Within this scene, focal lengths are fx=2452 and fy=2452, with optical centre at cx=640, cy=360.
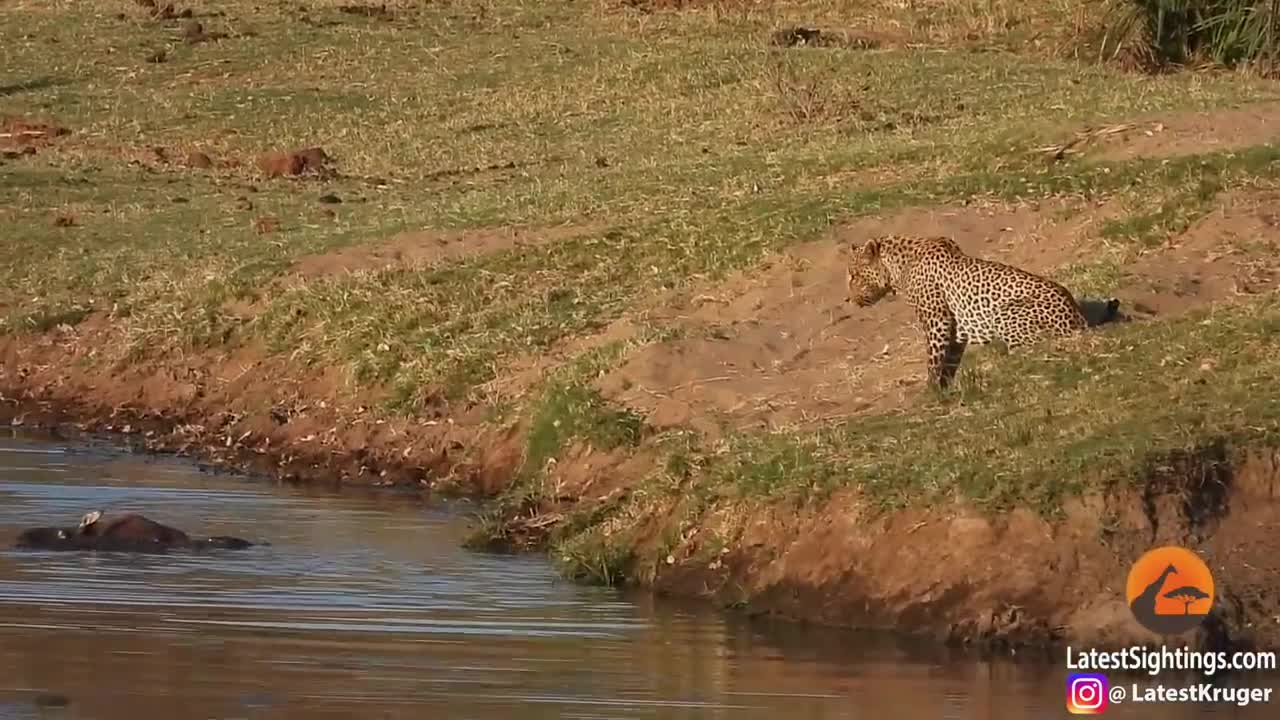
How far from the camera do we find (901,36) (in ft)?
90.4

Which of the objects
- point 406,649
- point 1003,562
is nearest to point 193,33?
point 406,649

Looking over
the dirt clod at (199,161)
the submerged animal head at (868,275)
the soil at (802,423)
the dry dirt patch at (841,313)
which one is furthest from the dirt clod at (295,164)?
the submerged animal head at (868,275)

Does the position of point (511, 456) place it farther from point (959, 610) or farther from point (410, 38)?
point (410, 38)

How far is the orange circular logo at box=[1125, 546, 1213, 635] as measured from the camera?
9.77m

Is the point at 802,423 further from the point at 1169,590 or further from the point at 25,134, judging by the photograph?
the point at 25,134

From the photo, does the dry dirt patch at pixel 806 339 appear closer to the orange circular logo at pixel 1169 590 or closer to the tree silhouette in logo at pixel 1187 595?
the orange circular logo at pixel 1169 590

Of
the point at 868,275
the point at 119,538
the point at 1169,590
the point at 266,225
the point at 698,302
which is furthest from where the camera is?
the point at 266,225

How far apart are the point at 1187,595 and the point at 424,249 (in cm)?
877

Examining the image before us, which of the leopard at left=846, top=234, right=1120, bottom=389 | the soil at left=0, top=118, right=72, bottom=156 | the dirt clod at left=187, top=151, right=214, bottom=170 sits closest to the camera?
the leopard at left=846, top=234, right=1120, bottom=389

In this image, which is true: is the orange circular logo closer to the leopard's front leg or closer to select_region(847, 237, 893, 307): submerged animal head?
the leopard's front leg

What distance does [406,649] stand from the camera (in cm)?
977

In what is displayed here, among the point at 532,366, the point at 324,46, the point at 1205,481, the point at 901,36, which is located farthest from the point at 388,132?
the point at 1205,481

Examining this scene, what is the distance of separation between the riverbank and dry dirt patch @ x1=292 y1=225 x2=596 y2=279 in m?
0.04

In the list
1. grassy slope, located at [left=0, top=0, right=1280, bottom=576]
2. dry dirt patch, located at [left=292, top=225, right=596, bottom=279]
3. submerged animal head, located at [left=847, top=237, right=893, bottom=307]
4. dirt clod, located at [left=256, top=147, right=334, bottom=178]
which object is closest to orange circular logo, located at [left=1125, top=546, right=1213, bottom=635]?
grassy slope, located at [left=0, top=0, right=1280, bottom=576]
